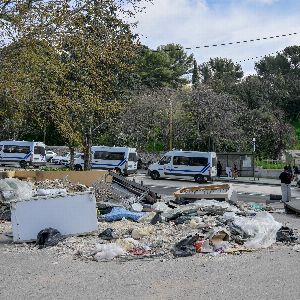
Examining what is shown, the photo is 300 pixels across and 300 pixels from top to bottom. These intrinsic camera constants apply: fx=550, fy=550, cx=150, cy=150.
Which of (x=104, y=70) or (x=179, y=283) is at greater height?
(x=104, y=70)

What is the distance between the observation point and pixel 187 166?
143 feet

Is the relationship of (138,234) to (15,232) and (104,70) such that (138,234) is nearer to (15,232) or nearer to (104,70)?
Result: (15,232)

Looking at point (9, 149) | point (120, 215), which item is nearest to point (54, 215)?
point (120, 215)

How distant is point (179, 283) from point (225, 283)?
2.29 ft

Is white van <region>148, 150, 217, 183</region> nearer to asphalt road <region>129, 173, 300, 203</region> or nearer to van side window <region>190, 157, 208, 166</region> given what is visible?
van side window <region>190, 157, 208, 166</region>

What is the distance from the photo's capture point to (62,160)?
200ft

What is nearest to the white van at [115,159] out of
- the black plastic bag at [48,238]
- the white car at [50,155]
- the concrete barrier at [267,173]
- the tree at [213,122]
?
the tree at [213,122]

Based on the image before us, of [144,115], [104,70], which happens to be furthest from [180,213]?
[144,115]

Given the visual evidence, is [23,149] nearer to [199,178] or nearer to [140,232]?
[199,178]

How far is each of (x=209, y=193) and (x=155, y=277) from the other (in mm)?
12145

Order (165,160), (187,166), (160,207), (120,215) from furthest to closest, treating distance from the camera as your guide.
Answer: (165,160) → (187,166) → (160,207) → (120,215)

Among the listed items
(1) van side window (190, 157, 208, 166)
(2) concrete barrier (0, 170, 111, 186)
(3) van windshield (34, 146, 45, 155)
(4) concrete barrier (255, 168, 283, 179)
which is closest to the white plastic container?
(2) concrete barrier (0, 170, 111, 186)

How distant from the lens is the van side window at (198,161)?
141ft

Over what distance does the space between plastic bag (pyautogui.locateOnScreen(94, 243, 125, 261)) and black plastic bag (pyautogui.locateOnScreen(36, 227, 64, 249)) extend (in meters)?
1.31
